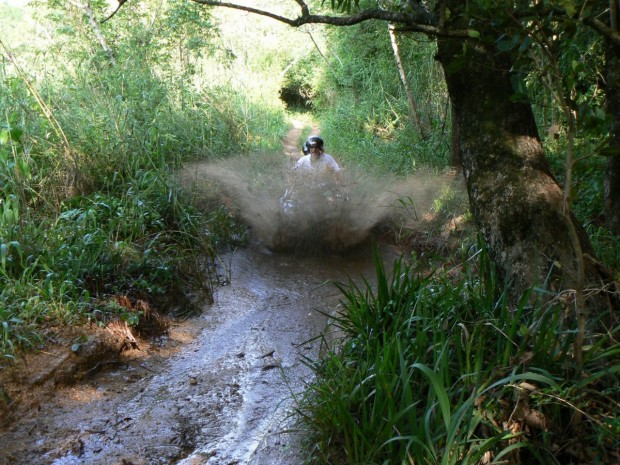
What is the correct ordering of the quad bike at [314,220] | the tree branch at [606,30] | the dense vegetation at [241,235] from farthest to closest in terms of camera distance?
the quad bike at [314,220], the dense vegetation at [241,235], the tree branch at [606,30]


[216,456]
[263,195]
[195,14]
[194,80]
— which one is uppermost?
[195,14]

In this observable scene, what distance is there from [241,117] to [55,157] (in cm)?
506

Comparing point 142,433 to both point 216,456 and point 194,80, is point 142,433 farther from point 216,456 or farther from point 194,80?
point 194,80

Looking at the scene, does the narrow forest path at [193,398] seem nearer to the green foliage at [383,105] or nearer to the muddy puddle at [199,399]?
the muddy puddle at [199,399]

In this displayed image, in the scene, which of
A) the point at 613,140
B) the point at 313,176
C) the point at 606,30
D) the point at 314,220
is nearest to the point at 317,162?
the point at 313,176

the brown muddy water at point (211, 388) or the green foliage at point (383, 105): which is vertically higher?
the green foliage at point (383, 105)

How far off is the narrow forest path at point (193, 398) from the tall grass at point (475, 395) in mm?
418

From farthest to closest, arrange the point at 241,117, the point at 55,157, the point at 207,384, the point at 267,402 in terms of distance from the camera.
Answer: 1. the point at 241,117
2. the point at 55,157
3. the point at 207,384
4. the point at 267,402

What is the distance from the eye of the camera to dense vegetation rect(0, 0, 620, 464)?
2309 millimetres

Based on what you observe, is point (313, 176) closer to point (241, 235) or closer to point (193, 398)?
point (241, 235)

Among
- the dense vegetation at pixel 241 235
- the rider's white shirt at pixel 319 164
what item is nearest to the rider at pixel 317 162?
the rider's white shirt at pixel 319 164

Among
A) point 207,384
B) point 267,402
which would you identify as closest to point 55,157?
point 207,384

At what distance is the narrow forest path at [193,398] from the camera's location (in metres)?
3.18

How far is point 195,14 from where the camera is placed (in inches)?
379
